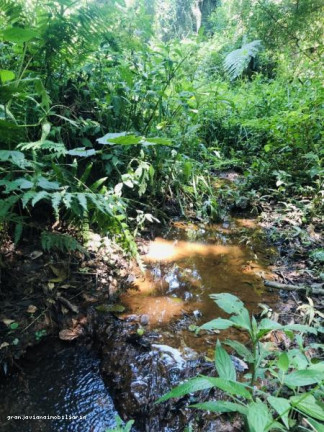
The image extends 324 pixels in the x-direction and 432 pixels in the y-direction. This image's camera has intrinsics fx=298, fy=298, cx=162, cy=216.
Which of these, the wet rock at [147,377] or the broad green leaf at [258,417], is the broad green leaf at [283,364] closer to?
the broad green leaf at [258,417]

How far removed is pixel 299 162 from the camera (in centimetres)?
359

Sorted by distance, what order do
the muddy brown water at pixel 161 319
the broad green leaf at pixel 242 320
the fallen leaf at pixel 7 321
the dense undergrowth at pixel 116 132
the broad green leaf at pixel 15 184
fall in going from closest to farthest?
1. the broad green leaf at pixel 242 320
2. the muddy brown water at pixel 161 319
3. the broad green leaf at pixel 15 184
4. the fallen leaf at pixel 7 321
5. the dense undergrowth at pixel 116 132

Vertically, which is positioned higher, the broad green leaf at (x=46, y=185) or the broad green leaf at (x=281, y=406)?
the broad green leaf at (x=46, y=185)

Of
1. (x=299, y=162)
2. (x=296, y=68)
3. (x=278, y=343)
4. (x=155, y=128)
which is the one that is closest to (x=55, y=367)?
(x=278, y=343)

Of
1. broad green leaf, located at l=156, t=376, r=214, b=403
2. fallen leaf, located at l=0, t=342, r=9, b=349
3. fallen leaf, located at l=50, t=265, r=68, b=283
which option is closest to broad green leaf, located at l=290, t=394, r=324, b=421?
broad green leaf, located at l=156, t=376, r=214, b=403

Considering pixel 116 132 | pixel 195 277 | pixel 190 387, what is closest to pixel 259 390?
pixel 190 387

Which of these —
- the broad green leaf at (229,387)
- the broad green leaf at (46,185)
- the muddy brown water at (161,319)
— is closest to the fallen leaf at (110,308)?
the muddy brown water at (161,319)

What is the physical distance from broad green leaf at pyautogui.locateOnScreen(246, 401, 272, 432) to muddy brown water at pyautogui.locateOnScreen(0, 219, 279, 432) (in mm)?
602

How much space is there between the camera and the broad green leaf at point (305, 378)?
3.02 ft

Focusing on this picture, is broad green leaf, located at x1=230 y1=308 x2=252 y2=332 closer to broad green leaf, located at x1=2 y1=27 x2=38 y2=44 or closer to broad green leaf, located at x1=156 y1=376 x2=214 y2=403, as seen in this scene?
broad green leaf, located at x1=156 y1=376 x2=214 y2=403

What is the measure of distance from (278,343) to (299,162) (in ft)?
8.51

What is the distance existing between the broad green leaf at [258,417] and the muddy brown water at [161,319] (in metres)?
0.60

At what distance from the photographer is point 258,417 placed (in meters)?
0.82

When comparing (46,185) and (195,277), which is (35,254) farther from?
(195,277)
